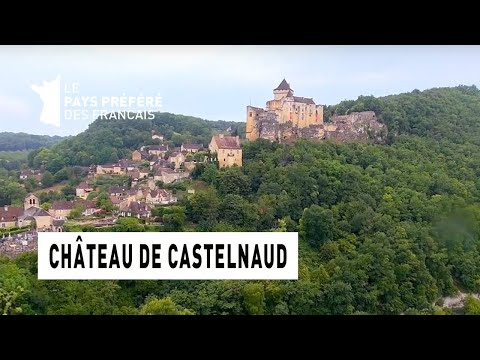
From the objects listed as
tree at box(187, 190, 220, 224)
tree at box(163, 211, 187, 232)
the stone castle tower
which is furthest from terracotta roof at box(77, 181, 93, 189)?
the stone castle tower

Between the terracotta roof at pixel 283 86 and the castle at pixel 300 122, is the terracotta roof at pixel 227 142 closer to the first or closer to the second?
the castle at pixel 300 122

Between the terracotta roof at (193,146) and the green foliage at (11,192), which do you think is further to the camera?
the terracotta roof at (193,146)

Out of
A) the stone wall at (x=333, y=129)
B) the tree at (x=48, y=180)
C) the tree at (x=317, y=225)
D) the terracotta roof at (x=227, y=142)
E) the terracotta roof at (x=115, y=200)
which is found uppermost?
the stone wall at (x=333, y=129)

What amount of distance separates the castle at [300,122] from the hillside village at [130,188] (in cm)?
32

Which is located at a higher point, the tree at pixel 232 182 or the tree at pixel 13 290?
the tree at pixel 232 182

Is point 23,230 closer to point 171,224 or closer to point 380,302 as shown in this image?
point 171,224

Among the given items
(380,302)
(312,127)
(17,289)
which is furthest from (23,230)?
(380,302)

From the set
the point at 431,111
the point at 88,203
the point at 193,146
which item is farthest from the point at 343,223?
the point at 88,203

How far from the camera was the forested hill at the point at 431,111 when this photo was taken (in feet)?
16.3

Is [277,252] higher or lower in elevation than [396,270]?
higher

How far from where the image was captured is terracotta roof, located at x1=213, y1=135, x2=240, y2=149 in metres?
4.60

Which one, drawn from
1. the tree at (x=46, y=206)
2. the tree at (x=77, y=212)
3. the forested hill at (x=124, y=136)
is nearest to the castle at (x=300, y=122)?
the forested hill at (x=124, y=136)
